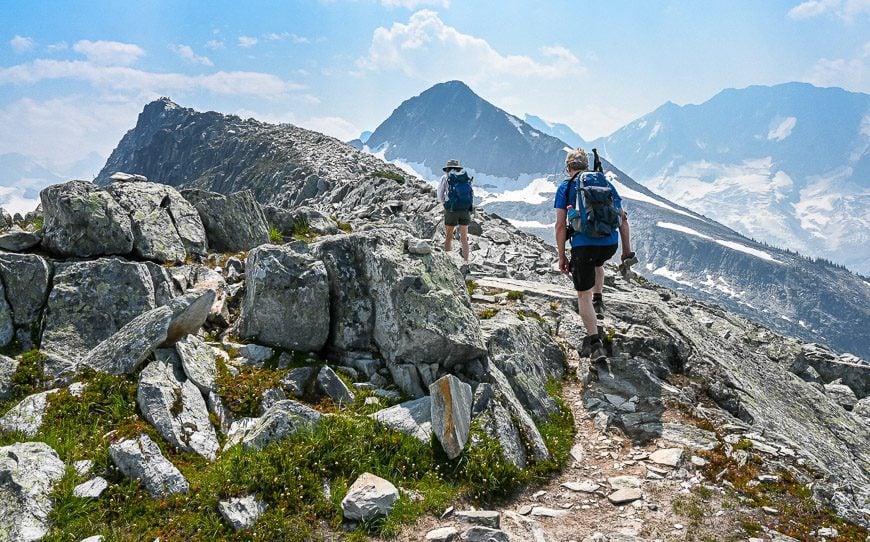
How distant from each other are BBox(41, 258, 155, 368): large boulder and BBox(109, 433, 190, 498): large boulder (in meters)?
3.26

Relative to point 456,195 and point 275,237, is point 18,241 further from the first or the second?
point 456,195

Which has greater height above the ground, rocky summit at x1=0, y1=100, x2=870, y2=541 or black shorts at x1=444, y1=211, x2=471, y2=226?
black shorts at x1=444, y1=211, x2=471, y2=226

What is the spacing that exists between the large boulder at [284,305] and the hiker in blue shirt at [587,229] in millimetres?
5538

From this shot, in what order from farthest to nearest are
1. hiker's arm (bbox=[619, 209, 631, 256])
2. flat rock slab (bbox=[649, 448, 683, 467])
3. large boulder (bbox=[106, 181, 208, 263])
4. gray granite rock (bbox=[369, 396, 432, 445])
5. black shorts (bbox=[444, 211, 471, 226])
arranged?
black shorts (bbox=[444, 211, 471, 226]) < large boulder (bbox=[106, 181, 208, 263]) < hiker's arm (bbox=[619, 209, 631, 256]) < flat rock slab (bbox=[649, 448, 683, 467]) < gray granite rock (bbox=[369, 396, 432, 445])

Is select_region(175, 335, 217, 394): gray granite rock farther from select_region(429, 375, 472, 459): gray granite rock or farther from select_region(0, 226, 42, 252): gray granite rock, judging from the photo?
select_region(0, 226, 42, 252): gray granite rock

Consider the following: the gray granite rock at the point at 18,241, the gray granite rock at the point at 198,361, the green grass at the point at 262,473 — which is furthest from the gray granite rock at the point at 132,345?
the gray granite rock at the point at 18,241

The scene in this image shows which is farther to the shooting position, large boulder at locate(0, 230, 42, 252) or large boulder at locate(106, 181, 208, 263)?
large boulder at locate(106, 181, 208, 263)

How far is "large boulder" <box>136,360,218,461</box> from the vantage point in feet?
24.2

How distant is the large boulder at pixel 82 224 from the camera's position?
35.6ft

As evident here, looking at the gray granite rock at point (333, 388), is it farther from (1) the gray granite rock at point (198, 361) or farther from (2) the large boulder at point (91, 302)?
(2) the large boulder at point (91, 302)

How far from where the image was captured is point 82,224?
10977 mm

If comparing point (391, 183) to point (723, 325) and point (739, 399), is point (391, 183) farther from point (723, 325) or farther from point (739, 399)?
point (739, 399)

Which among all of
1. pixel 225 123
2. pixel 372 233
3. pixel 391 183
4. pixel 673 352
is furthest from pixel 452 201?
pixel 225 123

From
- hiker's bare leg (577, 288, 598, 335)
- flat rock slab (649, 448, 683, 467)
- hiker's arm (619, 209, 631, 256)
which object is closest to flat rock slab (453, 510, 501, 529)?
flat rock slab (649, 448, 683, 467)
